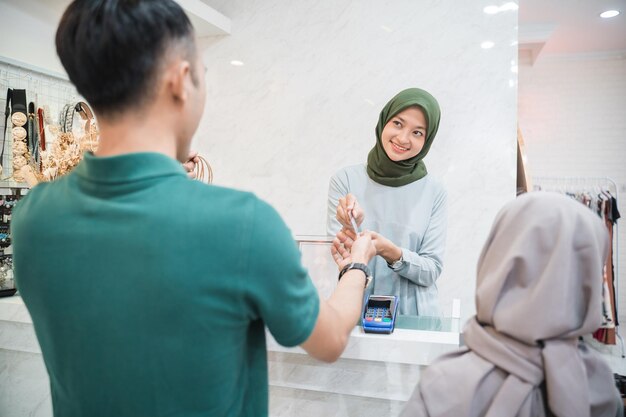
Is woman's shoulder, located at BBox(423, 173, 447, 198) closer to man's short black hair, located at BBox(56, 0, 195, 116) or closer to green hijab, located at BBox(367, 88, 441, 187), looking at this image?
green hijab, located at BBox(367, 88, 441, 187)

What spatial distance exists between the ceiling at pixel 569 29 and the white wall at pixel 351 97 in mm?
1994

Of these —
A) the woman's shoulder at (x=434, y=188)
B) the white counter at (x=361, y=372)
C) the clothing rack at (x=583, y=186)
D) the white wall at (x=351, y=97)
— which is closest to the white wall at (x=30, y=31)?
the white wall at (x=351, y=97)

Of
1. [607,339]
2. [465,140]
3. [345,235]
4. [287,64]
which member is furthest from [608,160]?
[345,235]

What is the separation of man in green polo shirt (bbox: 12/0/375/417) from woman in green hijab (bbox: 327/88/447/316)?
1336mm

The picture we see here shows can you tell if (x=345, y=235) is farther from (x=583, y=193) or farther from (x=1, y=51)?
(x=583, y=193)

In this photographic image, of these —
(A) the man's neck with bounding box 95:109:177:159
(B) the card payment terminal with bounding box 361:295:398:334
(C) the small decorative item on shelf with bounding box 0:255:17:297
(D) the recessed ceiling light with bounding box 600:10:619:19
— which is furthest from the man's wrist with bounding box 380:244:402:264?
(D) the recessed ceiling light with bounding box 600:10:619:19

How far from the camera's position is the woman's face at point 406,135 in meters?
2.21

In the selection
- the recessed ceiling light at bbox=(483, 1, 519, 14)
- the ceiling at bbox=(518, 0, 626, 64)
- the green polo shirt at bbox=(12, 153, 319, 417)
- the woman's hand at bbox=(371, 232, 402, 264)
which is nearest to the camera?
the green polo shirt at bbox=(12, 153, 319, 417)

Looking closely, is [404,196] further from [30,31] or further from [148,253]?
[30,31]

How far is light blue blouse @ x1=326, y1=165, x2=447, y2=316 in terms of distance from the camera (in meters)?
2.15

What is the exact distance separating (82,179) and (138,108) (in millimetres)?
150

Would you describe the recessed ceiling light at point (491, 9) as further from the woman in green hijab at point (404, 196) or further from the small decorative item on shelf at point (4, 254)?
the small decorative item on shelf at point (4, 254)

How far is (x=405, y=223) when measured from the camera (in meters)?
2.23

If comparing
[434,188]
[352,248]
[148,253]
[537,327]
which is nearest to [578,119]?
[434,188]
